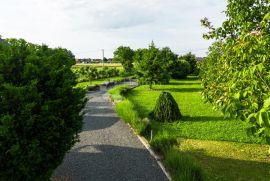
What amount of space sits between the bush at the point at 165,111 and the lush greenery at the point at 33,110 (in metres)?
10.3

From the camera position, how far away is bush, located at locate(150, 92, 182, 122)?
17.6 metres

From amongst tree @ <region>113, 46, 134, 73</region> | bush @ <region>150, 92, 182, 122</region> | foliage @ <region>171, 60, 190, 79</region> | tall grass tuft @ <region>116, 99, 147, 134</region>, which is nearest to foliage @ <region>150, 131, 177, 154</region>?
tall grass tuft @ <region>116, 99, 147, 134</region>

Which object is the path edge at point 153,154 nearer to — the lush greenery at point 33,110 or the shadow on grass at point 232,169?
the shadow on grass at point 232,169

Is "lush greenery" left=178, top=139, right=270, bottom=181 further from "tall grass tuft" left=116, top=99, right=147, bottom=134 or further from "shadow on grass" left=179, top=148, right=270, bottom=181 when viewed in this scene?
"tall grass tuft" left=116, top=99, right=147, bottom=134

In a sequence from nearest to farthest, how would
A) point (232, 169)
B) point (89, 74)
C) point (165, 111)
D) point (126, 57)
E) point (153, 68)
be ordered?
point (232, 169) → point (165, 111) → point (153, 68) → point (89, 74) → point (126, 57)

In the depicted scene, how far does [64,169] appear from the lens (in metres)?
10.2

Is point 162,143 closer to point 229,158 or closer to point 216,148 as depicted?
point 216,148

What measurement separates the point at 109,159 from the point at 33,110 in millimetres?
4999

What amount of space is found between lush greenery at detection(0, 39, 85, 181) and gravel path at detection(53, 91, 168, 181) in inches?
95.3

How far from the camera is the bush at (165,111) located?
1764 cm

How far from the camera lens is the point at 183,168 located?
29.6 ft

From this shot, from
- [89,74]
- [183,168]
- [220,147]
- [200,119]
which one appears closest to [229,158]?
[220,147]

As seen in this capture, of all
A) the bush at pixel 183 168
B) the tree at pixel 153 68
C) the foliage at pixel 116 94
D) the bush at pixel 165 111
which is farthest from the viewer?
the tree at pixel 153 68

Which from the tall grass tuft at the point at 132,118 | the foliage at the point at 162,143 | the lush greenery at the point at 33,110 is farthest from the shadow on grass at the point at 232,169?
the lush greenery at the point at 33,110
